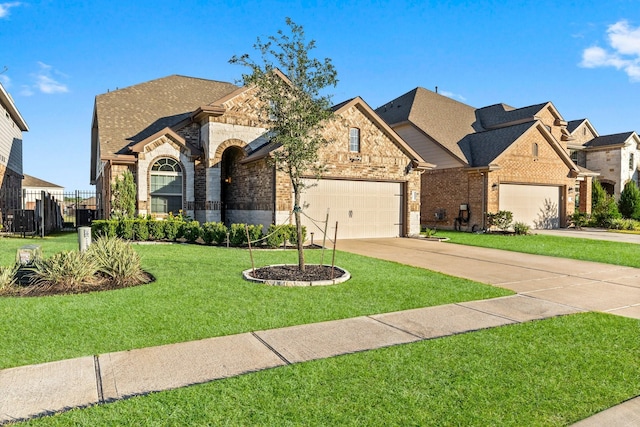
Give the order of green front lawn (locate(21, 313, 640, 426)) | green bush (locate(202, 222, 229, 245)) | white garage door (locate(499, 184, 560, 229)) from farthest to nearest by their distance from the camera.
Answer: white garage door (locate(499, 184, 560, 229)), green bush (locate(202, 222, 229, 245)), green front lawn (locate(21, 313, 640, 426))

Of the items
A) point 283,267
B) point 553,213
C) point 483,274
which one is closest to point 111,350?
point 283,267

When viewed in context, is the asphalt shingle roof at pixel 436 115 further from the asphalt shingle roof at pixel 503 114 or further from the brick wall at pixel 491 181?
the brick wall at pixel 491 181

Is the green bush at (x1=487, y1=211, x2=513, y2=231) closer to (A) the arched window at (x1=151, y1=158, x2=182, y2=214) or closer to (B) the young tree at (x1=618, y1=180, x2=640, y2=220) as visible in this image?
(B) the young tree at (x1=618, y1=180, x2=640, y2=220)

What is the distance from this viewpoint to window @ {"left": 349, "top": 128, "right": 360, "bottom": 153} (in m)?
17.4

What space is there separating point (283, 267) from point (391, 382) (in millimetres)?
6104

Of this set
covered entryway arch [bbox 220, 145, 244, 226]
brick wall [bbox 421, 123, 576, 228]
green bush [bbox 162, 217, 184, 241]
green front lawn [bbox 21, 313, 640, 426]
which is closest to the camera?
green front lawn [bbox 21, 313, 640, 426]

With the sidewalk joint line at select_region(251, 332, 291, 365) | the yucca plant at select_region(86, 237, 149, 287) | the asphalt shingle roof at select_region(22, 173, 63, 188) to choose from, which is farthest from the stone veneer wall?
the asphalt shingle roof at select_region(22, 173, 63, 188)

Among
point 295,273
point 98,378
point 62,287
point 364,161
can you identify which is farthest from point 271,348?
point 364,161

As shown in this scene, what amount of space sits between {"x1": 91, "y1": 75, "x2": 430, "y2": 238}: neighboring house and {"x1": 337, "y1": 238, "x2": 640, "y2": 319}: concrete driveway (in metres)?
2.58

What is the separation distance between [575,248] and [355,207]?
8.24 m

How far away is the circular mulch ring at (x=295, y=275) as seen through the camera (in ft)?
Result: 26.5

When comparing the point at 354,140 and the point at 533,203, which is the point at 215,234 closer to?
the point at 354,140

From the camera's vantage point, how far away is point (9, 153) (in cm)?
2562

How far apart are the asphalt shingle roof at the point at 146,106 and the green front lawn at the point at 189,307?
10826 millimetres
